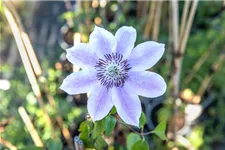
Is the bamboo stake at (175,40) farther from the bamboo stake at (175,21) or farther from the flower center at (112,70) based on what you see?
the flower center at (112,70)

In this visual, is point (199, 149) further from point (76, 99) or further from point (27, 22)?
point (27, 22)

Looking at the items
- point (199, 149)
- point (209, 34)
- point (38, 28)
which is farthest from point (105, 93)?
point (38, 28)

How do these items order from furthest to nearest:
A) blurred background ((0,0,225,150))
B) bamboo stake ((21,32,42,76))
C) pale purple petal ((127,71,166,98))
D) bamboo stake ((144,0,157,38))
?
bamboo stake ((144,0,157,38)), blurred background ((0,0,225,150)), bamboo stake ((21,32,42,76)), pale purple petal ((127,71,166,98))

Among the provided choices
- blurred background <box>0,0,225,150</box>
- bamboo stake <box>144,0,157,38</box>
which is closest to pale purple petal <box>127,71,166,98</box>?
blurred background <box>0,0,225,150</box>

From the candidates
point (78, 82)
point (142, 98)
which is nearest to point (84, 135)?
point (78, 82)

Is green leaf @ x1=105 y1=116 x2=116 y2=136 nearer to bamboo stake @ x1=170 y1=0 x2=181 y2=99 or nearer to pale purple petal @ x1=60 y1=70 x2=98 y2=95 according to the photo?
pale purple petal @ x1=60 y1=70 x2=98 y2=95

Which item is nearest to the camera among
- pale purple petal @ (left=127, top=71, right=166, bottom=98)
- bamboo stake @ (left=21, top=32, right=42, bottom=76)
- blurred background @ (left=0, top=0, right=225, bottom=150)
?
pale purple petal @ (left=127, top=71, right=166, bottom=98)

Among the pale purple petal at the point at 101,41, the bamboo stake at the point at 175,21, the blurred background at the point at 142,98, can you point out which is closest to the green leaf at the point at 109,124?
the pale purple petal at the point at 101,41
